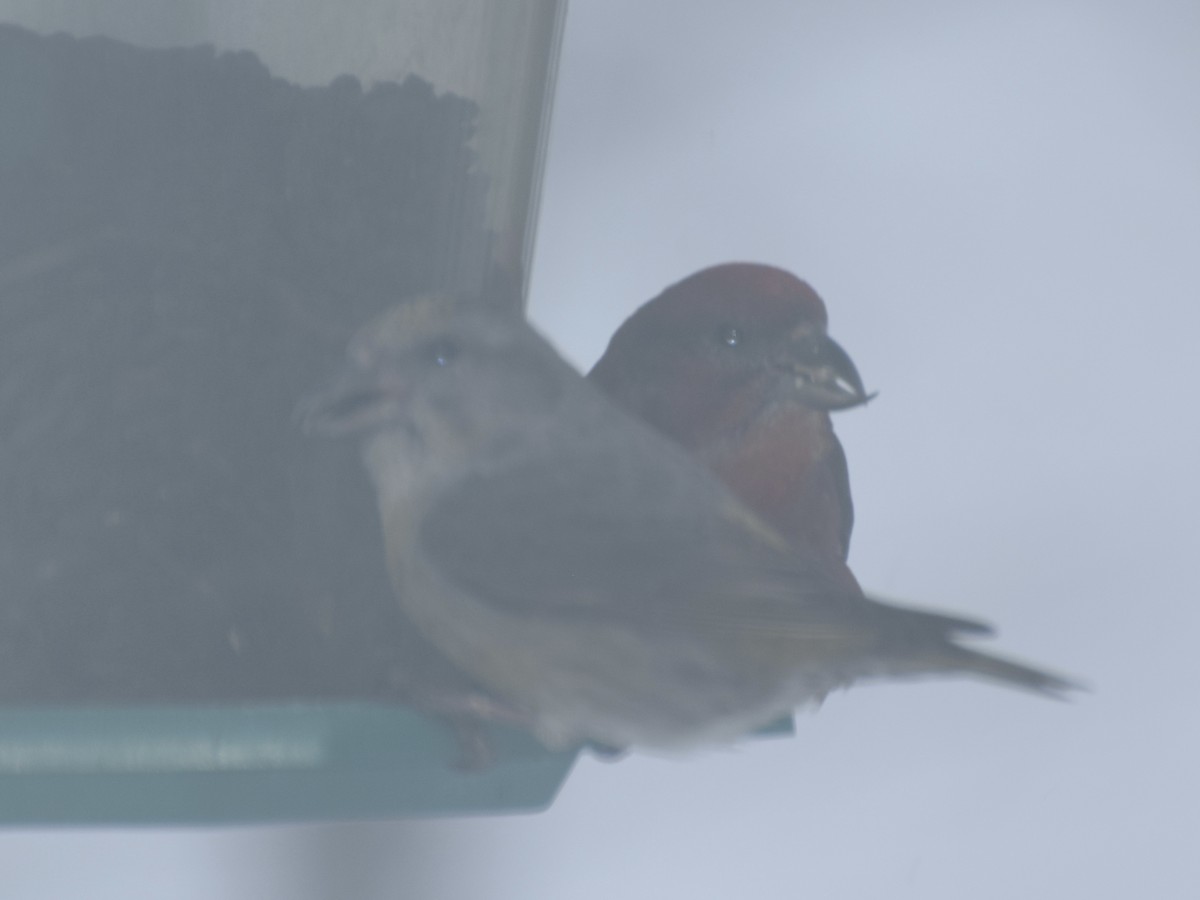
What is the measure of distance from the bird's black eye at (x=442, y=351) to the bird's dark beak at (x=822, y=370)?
1.30 m

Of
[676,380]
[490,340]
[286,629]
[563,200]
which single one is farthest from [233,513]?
[563,200]

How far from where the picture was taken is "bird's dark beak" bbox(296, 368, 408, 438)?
9.60ft

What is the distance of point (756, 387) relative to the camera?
420 cm

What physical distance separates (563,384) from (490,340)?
0.20 meters

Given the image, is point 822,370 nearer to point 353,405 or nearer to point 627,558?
point 627,558

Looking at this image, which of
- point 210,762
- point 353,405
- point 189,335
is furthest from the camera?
point 189,335

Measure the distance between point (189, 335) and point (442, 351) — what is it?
453mm

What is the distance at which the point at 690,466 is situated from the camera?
3.32m

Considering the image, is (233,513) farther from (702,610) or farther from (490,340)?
(702,610)

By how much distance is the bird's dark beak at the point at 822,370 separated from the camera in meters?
4.12

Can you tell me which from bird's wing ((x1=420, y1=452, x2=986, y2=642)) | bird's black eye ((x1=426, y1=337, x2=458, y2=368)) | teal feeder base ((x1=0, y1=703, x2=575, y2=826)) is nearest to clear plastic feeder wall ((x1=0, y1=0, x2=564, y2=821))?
bird's black eye ((x1=426, y1=337, x2=458, y2=368))

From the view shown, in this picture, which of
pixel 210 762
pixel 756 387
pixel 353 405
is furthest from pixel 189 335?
pixel 756 387

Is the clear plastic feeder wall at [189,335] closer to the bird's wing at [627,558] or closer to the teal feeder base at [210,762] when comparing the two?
the bird's wing at [627,558]

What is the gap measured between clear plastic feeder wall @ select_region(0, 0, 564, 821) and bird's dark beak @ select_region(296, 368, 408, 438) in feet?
0.67
